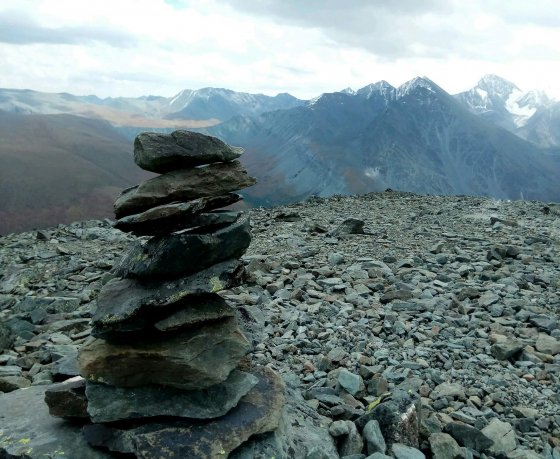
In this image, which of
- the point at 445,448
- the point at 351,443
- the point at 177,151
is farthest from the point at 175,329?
the point at 445,448

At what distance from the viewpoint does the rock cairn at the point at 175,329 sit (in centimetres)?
962

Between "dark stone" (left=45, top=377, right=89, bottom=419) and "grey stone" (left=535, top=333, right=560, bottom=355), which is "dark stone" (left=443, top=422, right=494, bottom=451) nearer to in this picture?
"grey stone" (left=535, top=333, right=560, bottom=355)

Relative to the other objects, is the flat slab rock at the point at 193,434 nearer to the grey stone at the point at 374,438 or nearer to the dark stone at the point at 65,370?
the grey stone at the point at 374,438

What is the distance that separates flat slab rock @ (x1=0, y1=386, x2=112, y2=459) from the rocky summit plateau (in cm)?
4

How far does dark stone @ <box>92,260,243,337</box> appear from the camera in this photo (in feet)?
32.5

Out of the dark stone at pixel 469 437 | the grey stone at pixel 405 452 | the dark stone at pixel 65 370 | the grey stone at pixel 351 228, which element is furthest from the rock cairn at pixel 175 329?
the grey stone at pixel 351 228

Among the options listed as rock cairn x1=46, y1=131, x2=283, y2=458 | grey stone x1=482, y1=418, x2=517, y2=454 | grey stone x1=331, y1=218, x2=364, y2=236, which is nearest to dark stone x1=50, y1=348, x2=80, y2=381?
rock cairn x1=46, y1=131, x2=283, y2=458

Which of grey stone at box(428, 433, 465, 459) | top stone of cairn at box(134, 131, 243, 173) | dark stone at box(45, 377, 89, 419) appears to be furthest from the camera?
grey stone at box(428, 433, 465, 459)

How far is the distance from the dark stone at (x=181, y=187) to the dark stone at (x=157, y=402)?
12.4 feet

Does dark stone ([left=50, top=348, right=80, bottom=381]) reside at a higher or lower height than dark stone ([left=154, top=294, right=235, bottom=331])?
lower

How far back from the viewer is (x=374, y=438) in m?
10.7

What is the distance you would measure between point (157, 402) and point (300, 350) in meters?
6.10

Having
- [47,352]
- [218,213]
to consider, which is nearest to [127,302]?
[218,213]

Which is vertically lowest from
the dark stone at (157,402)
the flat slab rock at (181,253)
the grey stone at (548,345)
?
the grey stone at (548,345)
